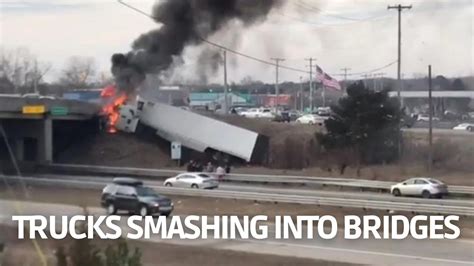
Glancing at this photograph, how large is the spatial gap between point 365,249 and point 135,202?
843 centimetres

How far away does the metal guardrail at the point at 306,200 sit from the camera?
2694cm

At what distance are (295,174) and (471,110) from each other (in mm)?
59002

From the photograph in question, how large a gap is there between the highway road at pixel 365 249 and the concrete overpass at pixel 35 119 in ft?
79.7

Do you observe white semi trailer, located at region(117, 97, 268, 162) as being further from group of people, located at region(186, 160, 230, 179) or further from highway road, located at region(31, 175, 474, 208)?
highway road, located at region(31, 175, 474, 208)

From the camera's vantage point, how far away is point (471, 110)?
98750 mm

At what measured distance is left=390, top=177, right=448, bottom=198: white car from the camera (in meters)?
34.7

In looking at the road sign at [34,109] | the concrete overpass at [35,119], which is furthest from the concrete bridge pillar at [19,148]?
the road sign at [34,109]

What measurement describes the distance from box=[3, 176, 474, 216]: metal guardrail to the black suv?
469 centimetres

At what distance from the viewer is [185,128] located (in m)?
52.3

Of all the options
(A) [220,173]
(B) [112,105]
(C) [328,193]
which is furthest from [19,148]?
(C) [328,193]

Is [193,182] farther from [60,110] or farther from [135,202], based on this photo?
[60,110]

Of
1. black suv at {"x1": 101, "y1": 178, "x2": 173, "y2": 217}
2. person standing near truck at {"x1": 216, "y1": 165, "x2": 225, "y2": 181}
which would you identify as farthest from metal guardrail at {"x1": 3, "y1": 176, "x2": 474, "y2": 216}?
person standing near truck at {"x1": 216, "y1": 165, "x2": 225, "y2": 181}

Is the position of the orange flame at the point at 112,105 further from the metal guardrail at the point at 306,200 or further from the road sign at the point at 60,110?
the metal guardrail at the point at 306,200

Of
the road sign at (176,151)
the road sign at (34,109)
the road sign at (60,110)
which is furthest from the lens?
the road sign at (60,110)
